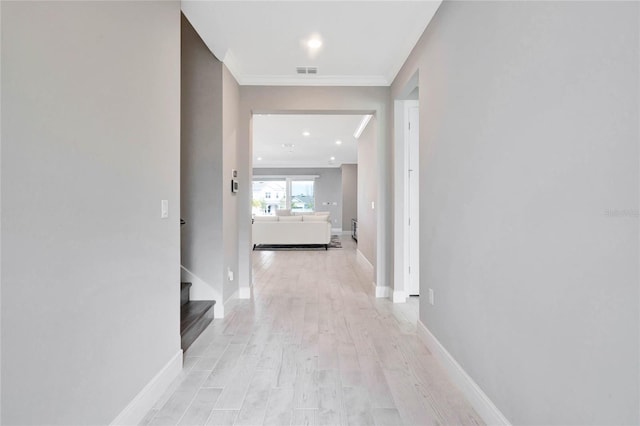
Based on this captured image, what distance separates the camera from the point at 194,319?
110 inches

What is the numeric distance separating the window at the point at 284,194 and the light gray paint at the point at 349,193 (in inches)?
48.9

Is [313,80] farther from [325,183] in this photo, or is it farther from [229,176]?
[325,183]

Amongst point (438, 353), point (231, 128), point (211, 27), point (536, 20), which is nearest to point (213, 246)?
point (231, 128)

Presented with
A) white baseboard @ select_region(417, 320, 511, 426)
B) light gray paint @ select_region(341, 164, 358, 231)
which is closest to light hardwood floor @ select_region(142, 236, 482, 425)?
white baseboard @ select_region(417, 320, 511, 426)

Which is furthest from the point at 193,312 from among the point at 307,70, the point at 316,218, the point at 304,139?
the point at 316,218

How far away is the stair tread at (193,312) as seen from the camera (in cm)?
267

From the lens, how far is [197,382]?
2.06m

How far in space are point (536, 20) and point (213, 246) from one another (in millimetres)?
2955

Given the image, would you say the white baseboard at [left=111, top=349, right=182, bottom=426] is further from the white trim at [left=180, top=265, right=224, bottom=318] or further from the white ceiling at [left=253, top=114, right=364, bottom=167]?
the white ceiling at [left=253, top=114, right=364, bottom=167]

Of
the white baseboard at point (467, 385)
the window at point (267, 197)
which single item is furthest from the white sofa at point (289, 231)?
the white baseboard at point (467, 385)

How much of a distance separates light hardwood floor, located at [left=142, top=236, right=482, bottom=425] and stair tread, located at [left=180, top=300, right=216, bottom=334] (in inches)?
6.5

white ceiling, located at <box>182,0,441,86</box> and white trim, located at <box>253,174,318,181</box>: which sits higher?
white ceiling, located at <box>182,0,441,86</box>

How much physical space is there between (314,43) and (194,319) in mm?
2646

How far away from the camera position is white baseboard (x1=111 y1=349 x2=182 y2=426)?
1.59 metres
